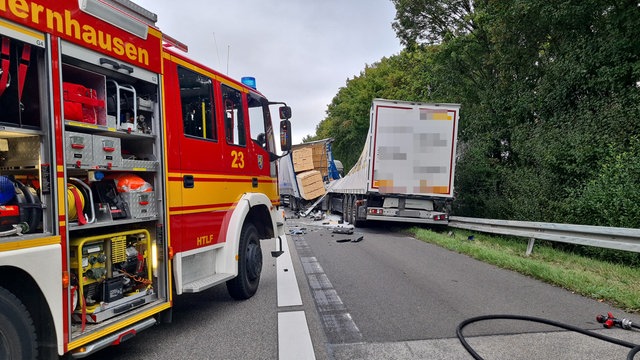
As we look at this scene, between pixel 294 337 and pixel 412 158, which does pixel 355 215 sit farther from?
pixel 294 337

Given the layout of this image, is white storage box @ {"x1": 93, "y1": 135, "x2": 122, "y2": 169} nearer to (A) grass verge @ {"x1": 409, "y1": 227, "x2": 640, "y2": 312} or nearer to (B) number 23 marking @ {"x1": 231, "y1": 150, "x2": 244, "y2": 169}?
(B) number 23 marking @ {"x1": 231, "y1": 150, "x2": 244, "y2": 169}

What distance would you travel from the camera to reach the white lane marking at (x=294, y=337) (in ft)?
12.5

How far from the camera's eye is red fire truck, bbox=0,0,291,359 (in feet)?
9.26

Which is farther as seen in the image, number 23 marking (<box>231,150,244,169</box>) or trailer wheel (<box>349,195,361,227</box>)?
trailer wheel (<box>349,195,361,227</box>)

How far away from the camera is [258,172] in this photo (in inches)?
242

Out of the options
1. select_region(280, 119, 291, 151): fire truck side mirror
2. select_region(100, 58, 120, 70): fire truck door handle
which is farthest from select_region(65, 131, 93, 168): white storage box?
select_region(280, 119, 291, 151): fire truck side mirror

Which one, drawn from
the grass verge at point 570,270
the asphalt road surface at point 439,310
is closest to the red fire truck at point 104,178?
the asphalt road surface at point 439,310

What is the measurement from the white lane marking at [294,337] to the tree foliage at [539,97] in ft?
24.1

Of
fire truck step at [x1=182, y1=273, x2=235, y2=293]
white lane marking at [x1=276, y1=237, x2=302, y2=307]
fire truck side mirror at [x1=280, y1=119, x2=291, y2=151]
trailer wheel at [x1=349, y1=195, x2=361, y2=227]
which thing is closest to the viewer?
fire truck step at [x1=182, y1=273, x2=235, y2=293]

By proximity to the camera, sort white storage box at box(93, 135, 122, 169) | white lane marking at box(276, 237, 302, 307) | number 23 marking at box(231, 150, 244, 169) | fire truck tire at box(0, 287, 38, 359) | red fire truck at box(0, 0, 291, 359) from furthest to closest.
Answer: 1. white lane marking at box(276, 237, 302, 307)
2. number 23 marking at box(231, 150, 244, 169)
3. white storage box at box(93, 135, 122, 169)
4. red fire truck at box(0, 0, 291, 359)
5. fire truck tire at box(0, 287, 38, 359)

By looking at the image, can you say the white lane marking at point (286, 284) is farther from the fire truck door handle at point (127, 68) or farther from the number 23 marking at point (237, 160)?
the fire truck door handle at point (127, 68)

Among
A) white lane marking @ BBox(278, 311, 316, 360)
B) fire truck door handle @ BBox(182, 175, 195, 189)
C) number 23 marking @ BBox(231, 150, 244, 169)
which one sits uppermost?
number 23 marking @ BBox(231, 150, 244, 169)

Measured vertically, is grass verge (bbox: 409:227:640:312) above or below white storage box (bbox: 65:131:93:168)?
below

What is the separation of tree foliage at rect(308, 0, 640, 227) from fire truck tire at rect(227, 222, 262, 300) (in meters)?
7.33
